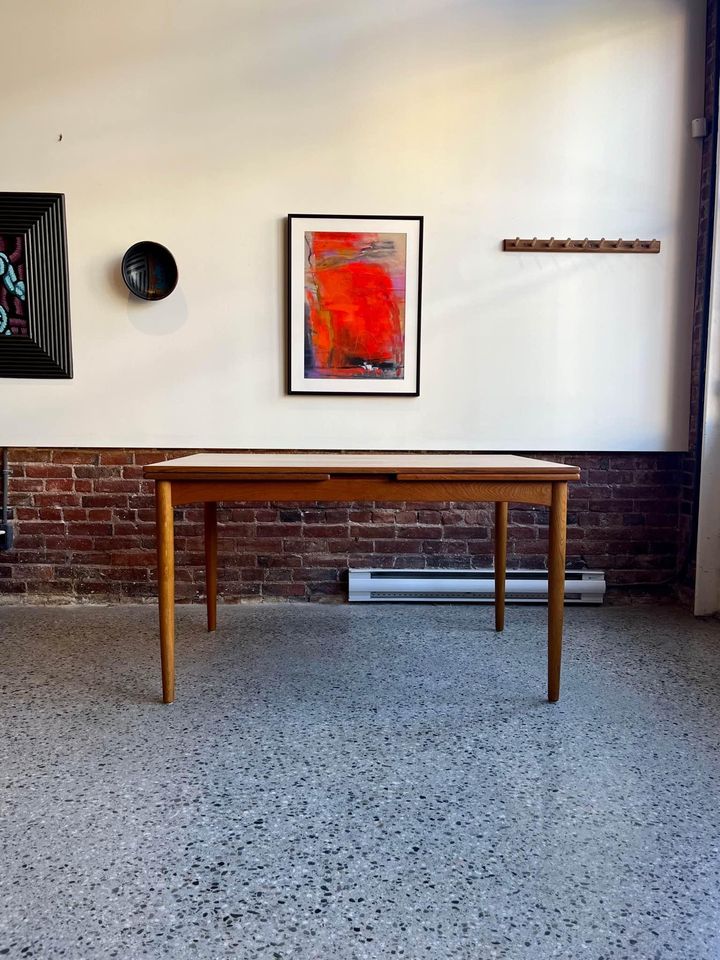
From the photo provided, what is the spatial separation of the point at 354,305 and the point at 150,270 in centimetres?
107

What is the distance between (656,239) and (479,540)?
72.3 inches

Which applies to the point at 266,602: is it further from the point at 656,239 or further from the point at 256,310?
the point at 656,239

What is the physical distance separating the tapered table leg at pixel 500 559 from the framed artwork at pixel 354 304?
2.77 ft

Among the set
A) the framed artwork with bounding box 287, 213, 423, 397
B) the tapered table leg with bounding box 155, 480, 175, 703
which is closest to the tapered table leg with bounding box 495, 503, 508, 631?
the framed artwork with bounding box 287, 213, 423, 397

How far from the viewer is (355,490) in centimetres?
215

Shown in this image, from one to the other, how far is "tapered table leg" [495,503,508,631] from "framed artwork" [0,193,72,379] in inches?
90.4

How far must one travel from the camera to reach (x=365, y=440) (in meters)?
3.30

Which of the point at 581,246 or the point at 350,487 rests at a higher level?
the point at 581,246

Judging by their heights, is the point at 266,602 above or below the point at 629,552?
below

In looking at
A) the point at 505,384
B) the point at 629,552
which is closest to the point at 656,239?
the point at 505,384

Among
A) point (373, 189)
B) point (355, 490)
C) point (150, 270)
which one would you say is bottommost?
point (355, 490)

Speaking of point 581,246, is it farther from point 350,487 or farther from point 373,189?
point 350,487

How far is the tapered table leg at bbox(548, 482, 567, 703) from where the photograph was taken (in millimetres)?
2176

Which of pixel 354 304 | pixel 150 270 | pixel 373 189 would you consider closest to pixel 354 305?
pixel 354 304
